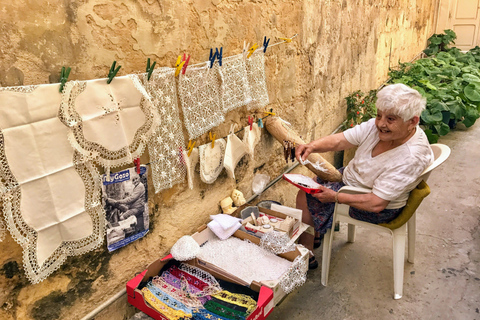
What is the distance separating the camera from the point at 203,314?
2.04 m

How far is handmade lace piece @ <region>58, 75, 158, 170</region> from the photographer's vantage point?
1.68 metres

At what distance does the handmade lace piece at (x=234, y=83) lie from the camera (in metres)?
2.60

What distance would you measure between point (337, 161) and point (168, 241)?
10.5 feet

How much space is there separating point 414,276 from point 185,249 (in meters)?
1.85

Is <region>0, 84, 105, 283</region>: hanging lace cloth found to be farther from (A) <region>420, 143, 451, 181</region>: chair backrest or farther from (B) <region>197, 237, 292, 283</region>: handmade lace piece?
(A) <region>420, 143, 451, 181</region>: chair backrest

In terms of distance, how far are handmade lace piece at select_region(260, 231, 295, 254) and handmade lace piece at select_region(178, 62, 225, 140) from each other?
0.84 meters

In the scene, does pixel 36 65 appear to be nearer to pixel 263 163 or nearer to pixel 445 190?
pixel 263 163

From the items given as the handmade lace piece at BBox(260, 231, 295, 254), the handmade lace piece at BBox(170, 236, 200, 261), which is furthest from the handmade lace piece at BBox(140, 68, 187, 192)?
the handmade lace piece at BBox(260, 231, 295, 254)

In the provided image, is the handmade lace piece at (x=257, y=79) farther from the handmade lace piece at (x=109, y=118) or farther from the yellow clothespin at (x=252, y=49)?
the handmade lace piece at (x=109, y=118)

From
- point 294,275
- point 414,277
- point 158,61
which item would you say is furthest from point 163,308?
point 414,277

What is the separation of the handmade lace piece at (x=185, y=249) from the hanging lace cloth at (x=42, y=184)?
23.3 inches

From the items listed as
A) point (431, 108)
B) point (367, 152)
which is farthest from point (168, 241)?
point (431, 108)

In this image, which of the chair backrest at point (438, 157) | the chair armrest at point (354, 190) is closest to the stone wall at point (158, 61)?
the chair armrest at point (354, 190)

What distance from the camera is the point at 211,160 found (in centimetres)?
265
